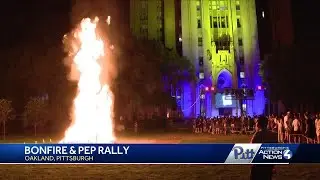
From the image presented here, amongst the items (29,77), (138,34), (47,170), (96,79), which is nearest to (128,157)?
(47,170)

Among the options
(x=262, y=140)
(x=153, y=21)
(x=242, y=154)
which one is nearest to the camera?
(x=262, y=140)

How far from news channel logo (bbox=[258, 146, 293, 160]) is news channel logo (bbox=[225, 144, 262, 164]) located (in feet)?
0.93

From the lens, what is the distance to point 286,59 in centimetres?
5394

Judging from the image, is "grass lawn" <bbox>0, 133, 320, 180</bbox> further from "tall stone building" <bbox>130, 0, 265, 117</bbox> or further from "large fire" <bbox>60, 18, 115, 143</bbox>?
"tall stone building" <bbox>130, 0, 265, 117</bbox>

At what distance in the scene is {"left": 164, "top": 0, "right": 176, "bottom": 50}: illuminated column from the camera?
323 ft

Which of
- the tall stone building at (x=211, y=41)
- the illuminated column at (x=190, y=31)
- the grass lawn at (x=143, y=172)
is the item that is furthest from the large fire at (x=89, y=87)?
the illuminated column at (x=190, y=31)

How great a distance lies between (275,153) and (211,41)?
8727cm

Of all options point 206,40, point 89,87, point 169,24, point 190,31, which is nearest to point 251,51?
point 206,40

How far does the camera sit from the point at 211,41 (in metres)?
96.5

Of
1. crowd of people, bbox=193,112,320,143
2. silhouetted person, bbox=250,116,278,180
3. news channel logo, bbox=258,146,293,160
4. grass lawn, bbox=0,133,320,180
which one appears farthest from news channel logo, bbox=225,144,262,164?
crowd of people, bbox=193,112,320,143

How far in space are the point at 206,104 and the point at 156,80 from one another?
121 ft

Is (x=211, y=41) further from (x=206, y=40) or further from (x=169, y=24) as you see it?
(x=169, y=24)

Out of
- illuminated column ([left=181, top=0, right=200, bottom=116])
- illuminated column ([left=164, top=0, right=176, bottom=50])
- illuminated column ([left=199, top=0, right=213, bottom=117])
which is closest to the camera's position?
illuminated column ([left=199, top=0, right=213, bottom=117])

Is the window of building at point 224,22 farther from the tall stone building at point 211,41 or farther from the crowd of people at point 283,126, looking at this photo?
the crowd of people at point 283,126
